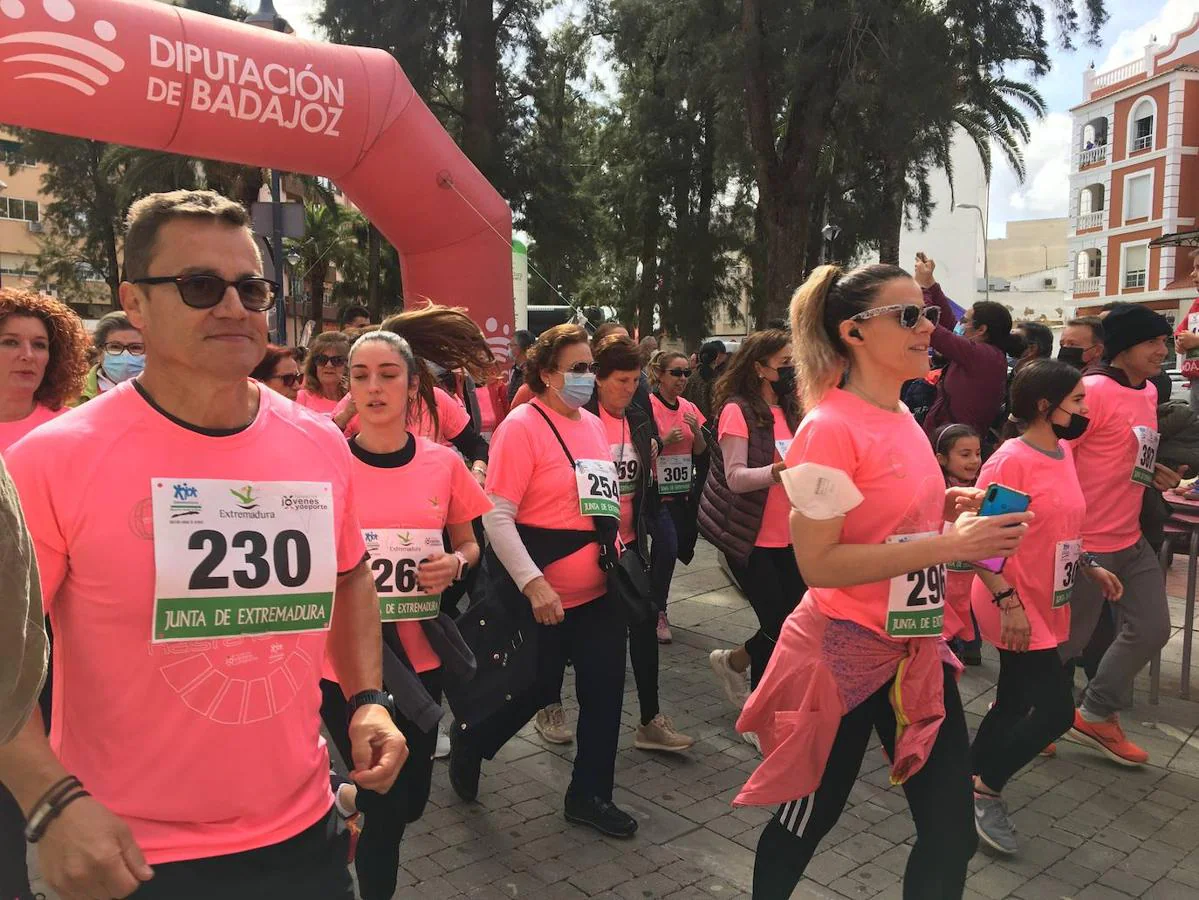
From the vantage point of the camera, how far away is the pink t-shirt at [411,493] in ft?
10.3

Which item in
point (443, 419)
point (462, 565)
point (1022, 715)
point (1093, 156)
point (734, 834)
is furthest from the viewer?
point (1093, 156)

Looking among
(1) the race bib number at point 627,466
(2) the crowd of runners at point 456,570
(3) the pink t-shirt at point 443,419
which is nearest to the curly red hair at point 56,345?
(2) the crowd of runners at point 456,570

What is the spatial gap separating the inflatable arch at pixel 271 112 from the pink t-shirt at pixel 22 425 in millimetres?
4409

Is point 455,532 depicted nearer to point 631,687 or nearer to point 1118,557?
point 631,687

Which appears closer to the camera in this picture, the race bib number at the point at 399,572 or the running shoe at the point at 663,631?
the race bib number at the point at 399,572

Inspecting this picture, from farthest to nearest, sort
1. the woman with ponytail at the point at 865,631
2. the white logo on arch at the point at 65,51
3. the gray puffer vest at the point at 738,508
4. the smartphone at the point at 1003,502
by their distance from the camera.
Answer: the white logo on arch at the point at 65,51 → the gray puffer vest at the point at 738,508 → the woman with ponytail at the point at 865,631 → the smartphone at the point at 1003,502

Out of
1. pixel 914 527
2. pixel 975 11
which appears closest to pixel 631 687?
pixel 914 527

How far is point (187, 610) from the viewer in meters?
1.66

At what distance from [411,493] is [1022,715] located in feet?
7.82

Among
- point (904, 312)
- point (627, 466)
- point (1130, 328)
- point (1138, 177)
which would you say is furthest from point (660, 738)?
point (1138, 177)

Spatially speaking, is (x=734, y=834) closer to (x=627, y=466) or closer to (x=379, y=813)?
(x=379, y=813)

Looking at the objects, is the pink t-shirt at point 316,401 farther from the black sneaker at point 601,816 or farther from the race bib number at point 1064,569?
the race bib number at point 1064,569

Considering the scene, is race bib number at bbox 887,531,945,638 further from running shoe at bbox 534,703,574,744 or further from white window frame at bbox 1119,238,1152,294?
white window frame at bbox 1119,238,1152,294

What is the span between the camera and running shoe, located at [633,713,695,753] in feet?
14.8
